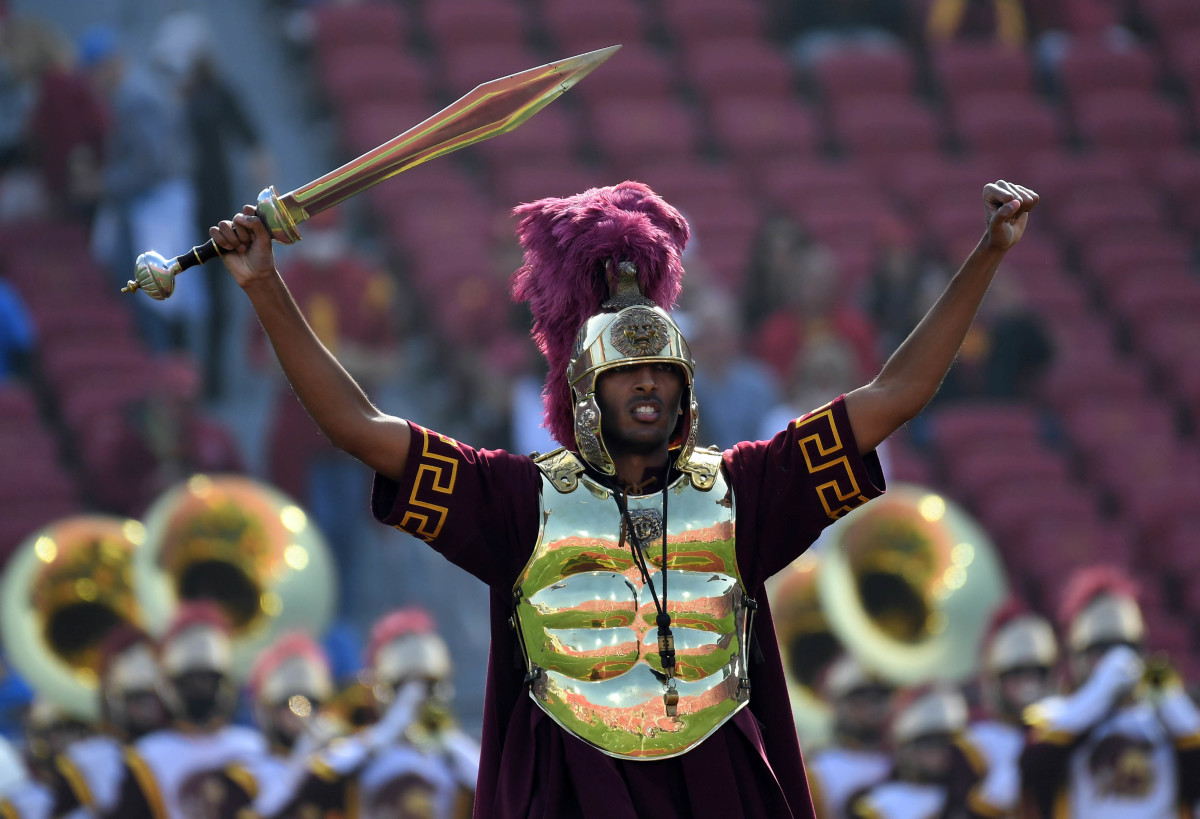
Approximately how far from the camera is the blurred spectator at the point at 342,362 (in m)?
9.48

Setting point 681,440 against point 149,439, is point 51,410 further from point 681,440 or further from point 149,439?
point 681,440

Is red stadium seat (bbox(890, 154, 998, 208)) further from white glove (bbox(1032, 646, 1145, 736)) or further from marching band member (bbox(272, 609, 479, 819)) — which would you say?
marching band member (bbox(272, 609, 479, 819))

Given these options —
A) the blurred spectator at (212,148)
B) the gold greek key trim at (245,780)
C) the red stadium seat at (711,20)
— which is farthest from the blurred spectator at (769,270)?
the gold greek key trim at (245,780)

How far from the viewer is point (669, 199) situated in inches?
482

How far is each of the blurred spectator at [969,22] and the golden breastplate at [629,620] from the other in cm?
1147

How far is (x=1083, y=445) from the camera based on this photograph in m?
11.3

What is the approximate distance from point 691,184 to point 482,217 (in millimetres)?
1515

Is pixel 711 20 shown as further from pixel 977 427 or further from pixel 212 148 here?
pixel 212 148

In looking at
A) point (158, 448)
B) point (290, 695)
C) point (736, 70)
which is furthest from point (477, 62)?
point (290, 695)

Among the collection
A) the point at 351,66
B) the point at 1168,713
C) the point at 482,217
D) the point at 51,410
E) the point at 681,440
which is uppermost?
the point at 351,66

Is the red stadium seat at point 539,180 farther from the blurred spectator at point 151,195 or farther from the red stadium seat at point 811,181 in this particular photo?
the blurred spectator at point 151,195

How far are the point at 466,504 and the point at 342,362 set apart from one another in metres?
6.57

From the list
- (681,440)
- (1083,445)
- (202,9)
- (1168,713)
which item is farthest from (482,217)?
(681,440)

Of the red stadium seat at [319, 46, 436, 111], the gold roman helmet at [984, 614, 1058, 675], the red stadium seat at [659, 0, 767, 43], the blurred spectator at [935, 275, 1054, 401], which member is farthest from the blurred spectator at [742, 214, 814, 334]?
the red stadium seat at [659, 0, 767, 43]
